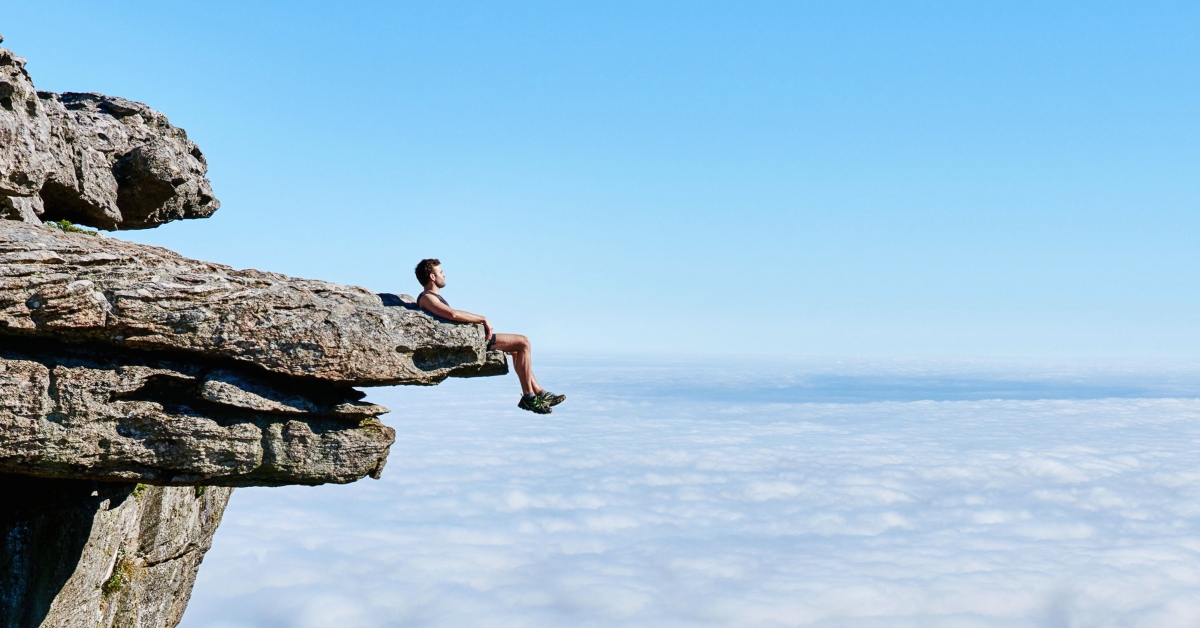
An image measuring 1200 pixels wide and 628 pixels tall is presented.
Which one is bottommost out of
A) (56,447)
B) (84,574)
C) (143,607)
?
(143,607)

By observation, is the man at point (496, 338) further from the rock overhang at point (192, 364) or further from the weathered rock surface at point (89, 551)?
the weathered rock surface at point (89, 551)

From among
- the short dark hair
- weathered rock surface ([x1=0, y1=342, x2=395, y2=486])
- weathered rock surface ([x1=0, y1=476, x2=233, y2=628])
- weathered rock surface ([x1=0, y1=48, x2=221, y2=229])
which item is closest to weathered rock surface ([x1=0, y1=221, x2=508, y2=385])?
weathered rock surface ([x1=0, y1=342, x2=395, y2=486])

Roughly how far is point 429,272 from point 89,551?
40.9 ft

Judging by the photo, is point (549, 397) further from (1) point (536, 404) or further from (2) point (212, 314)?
(2) point (212, 314)

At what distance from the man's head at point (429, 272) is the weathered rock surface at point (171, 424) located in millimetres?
3220

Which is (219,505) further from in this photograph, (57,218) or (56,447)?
(56,447)

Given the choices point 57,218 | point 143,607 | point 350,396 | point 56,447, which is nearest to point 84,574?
point 143,607

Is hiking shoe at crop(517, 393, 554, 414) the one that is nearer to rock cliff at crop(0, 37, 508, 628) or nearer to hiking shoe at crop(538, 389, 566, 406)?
hiking shoe at crop(538, 389, 566, 406)

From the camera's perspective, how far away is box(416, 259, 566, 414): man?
1781 centimetres

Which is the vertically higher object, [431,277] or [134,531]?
[431,277]

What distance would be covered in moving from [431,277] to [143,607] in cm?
1623

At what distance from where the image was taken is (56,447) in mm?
14727

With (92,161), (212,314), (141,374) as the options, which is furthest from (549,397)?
(92,161)

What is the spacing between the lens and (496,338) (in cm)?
1852
